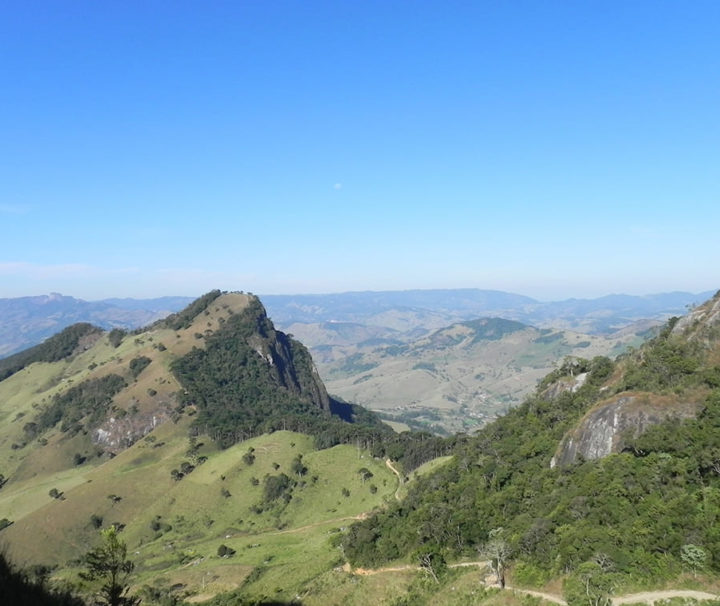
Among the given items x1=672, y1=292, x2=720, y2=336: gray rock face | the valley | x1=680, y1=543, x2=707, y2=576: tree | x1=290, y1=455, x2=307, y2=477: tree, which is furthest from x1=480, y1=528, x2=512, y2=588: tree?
x1=290, y1=455, x2=307, y2=477: tree

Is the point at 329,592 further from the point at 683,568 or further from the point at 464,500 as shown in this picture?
the point at 683,568

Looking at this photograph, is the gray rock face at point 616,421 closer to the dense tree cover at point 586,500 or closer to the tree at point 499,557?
the dense tree cover at point 586,500

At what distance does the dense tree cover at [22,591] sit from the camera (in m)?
25.1

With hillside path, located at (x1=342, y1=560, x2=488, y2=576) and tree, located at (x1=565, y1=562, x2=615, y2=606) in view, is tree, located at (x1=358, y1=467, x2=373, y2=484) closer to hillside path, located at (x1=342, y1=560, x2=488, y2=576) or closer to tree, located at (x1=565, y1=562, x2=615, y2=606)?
hillside path, located at (x1=342, y1=560, x2=488, y2=576)

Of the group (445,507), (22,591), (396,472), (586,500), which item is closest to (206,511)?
A: (396,472)

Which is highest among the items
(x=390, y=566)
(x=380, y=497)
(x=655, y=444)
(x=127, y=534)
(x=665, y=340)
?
(x=665, y=340)

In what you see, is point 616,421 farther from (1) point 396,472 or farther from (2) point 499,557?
(1) point 396,472

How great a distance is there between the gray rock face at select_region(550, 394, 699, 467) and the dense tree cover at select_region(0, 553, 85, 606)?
7207cm

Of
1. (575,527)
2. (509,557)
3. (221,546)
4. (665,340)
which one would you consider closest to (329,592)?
(509,557)

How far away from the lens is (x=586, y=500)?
64.4 meters

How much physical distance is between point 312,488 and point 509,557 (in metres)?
97.0

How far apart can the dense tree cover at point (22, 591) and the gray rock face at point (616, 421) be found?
236 feet

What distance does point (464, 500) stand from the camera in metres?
90.9

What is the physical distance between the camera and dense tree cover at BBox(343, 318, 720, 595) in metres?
49.8
